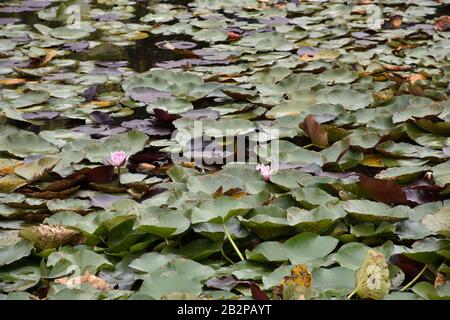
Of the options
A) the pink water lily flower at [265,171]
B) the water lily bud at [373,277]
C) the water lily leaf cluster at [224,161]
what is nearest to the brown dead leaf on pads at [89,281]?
the water lily leaf cluster at [224,161]

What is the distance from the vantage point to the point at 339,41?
3.62 meters

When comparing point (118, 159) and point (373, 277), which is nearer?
point (373, 277)

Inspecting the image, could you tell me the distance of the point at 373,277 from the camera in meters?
1.53

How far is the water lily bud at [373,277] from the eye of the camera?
60.0 inches

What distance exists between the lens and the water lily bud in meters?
1.52

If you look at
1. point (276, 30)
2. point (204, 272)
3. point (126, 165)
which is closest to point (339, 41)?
point (276, 30)

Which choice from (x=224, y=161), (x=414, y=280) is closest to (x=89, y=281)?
(x=414, y=280)

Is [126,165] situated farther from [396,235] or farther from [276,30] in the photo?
[276,30]

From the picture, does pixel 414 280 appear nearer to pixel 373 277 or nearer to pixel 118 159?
pixel 373 277

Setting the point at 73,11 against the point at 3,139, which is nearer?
the point at 3,139

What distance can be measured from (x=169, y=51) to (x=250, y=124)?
1.13 meters

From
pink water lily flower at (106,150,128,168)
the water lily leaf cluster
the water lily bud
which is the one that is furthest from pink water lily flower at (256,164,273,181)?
the water lily bud

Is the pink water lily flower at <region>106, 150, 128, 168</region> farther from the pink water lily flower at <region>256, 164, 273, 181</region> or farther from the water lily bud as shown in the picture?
the water lily bud

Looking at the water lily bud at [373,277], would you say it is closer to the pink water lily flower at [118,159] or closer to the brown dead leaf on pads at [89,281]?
the brown dead leaf on pads at [89,281]
